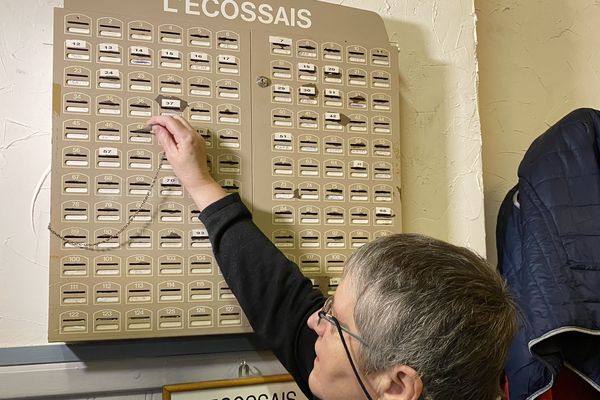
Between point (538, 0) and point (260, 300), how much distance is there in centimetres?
101

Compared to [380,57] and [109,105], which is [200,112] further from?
[380,57]

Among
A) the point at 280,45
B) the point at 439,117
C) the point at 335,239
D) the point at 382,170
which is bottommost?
the point at 335,239

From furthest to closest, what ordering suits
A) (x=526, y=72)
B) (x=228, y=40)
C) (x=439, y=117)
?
(x=526, y=72) < (x=439, y=117) < (x=228, y=40)

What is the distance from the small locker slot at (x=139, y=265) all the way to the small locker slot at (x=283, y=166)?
0.24 meters

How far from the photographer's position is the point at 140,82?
80 cm

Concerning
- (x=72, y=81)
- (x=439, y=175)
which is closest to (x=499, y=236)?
(x=439, y=175)

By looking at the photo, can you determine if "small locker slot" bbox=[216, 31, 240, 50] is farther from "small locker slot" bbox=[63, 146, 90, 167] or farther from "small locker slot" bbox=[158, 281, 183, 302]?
"small locker slot" bbox=[158, 281, 183, 302]

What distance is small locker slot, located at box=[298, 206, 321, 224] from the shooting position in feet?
2.84

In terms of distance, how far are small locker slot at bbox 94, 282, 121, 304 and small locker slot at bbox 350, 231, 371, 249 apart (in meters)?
0.38

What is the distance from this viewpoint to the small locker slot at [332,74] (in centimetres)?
89

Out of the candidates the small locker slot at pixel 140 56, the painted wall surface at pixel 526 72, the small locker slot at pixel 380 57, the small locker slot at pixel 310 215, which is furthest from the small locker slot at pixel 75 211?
the painted wall surface at pixel 526 72

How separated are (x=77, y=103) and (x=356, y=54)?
463 mm

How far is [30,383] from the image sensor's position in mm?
764

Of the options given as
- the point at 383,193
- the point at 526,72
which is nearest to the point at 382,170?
the point at 383,193
